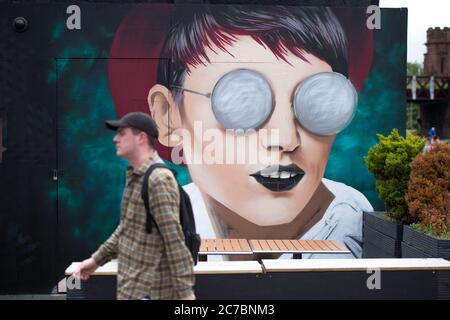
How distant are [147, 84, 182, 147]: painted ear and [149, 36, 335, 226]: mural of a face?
0.10 ft

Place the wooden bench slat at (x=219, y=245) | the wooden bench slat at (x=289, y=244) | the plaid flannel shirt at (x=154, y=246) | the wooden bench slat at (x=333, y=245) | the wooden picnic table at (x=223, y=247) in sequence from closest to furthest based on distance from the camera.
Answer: the plaid flannel shirt at (x=154, y=246) → the wooden picnic table at (x=223, y=247) → the wooden bench slat at (x=219, y=245) → the wooden bench slat at (x=333, y=245) → the wooden bench slat at (x=289, y=244)

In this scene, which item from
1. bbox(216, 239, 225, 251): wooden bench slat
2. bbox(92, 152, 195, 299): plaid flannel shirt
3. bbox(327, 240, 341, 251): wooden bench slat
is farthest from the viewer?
bbox(327, 240, 341, 251): wooden bench slat

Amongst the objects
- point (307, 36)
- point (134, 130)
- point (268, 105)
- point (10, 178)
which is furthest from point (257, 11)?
point (134, 130)

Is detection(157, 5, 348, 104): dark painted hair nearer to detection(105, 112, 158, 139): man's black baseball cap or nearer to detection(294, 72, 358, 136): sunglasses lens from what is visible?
detection(294, 72, 358, 136): sunglasses lens

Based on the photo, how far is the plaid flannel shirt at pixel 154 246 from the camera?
3445 millimetres

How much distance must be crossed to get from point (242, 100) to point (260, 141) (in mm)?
587

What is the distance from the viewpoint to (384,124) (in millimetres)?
8438

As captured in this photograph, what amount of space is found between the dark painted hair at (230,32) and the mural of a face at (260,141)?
0.09 meters

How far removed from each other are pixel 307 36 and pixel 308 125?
117 cm

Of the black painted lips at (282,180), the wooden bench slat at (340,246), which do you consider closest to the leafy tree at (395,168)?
the wooden bench slat at (340,246)

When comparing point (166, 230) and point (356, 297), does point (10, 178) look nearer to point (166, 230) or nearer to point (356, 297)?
point (356, 297)

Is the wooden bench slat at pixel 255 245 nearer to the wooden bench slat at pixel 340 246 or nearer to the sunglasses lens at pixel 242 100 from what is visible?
the wooden bench slat at pixel 340 246

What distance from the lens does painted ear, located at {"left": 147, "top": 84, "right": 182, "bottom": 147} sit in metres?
8.28

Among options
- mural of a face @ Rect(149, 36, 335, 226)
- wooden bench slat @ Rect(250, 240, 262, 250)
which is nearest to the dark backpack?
wooden bench slat @ Rect(250, 240, 262, 250)
